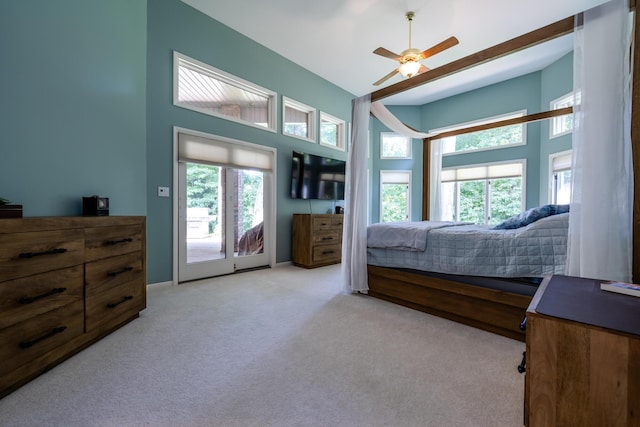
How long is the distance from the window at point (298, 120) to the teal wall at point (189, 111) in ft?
0.36

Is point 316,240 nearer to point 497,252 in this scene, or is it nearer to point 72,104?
point 497,252

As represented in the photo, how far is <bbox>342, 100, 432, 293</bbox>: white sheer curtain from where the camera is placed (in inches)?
114

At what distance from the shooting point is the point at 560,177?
4832mm

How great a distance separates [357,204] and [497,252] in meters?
1.39

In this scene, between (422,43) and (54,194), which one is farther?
(422,43)

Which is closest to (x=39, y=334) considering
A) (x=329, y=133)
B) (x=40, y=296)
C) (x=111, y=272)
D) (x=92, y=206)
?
(x=40, y=296)

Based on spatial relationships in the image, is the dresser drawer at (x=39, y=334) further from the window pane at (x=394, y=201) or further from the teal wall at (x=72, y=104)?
the window pane at (x=394, y=201)

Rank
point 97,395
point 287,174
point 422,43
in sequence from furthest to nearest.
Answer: point 287,174, point 422,43, point 97,395

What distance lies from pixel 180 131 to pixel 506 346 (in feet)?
12.9

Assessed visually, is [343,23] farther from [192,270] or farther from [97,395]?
[97,395]

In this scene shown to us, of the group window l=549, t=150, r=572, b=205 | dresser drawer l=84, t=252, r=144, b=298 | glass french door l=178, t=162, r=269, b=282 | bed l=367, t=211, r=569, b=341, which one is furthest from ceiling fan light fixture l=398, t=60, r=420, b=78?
dresser drawer l=84, t=252, r=144, b=298

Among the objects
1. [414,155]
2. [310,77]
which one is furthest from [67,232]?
[414,155]

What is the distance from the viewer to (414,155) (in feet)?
23.1

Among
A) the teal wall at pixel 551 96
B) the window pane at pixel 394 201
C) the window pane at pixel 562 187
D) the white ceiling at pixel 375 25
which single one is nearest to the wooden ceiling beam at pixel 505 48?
the white ceiling at pixel 375 25
